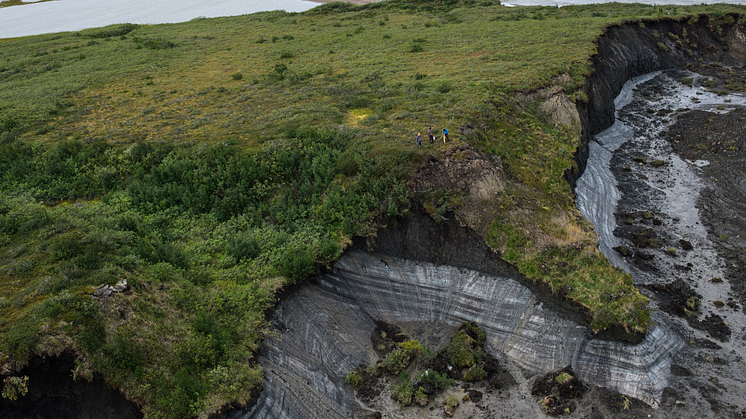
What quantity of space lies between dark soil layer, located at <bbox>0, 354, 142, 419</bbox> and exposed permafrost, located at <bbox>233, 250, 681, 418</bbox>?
4234 millimetres

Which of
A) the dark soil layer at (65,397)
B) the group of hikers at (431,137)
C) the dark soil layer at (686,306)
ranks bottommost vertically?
the dark soil layer at (686,306)

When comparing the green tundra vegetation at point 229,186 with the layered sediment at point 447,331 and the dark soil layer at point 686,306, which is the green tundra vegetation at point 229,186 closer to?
the layered sediment at point 447,331

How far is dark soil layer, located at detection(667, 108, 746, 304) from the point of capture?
24.1 metres

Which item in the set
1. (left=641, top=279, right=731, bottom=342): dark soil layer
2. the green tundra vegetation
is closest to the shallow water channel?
(left=641, top=279, right=731, bottom=342): dark soil layer

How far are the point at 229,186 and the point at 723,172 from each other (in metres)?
31.9

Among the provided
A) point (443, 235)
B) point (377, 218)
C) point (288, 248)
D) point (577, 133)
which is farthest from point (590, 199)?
point (288, 248)

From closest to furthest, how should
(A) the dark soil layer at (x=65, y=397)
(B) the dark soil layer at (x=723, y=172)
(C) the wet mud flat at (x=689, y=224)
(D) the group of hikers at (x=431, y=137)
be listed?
(A) the dark soil layer at (x=65, y=397) < (C) the wet mud flat at (x=689, y=224) < (B) the dark soil layer at (x=723, y=172) < (D) the group of hikers at (x=431, y=137)

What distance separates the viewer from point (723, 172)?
31031mm

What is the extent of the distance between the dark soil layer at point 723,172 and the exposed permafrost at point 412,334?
28.9ft

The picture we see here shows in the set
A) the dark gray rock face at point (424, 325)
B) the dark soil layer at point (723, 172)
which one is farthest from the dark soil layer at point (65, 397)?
the dark soil layer at point (723, 172)

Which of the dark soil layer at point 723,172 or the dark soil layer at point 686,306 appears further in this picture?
the dark soil layer at point 723,172

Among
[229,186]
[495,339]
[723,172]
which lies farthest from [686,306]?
[229,186]

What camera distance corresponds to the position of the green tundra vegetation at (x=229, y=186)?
51.3 feet

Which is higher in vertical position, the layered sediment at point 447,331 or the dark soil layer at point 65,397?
the dark soil layer at point 65,397
